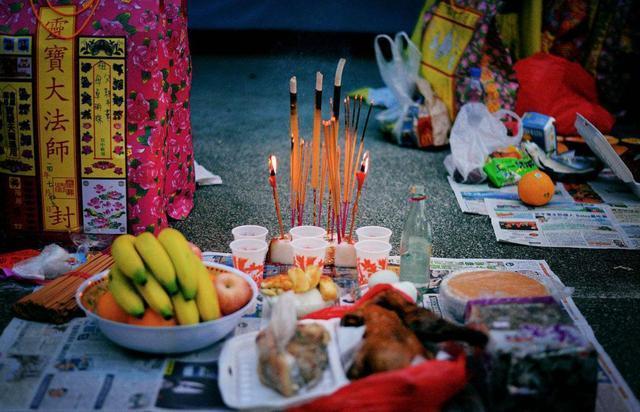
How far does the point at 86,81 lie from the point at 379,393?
5.28 feet

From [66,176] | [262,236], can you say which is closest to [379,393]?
[262,236]

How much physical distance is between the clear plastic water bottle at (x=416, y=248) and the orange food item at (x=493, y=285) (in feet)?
0.59

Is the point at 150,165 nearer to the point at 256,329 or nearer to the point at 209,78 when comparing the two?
the point at 256,329

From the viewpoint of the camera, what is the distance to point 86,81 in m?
2.42

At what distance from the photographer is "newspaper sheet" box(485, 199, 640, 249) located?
9.14 ft

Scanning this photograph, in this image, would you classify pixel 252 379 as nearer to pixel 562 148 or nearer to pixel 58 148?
pixel 58 148

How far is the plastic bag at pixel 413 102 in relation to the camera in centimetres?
393

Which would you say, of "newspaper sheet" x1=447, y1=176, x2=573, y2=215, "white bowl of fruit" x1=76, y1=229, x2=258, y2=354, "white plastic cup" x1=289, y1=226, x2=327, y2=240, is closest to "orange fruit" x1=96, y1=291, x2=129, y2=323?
"white bowl of fruit" x1=76, y1=229, x2=258, y2=354

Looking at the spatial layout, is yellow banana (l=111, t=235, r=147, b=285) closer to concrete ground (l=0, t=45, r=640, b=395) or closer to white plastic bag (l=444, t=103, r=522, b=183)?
concrete ground (l=0, t=45, r=640, b=395)

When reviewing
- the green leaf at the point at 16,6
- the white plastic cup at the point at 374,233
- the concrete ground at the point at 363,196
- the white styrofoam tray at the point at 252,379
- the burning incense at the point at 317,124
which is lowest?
the concrete ground at the point at 363,196

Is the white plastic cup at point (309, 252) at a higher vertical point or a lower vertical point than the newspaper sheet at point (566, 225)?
higher

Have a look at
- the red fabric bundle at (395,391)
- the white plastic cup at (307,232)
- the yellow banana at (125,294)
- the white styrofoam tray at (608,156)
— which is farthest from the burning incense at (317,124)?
the white styrofoam tray at (608,156)

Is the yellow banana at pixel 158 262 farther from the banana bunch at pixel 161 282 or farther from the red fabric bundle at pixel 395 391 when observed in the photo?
the red fabric bundle at pixel 395 391

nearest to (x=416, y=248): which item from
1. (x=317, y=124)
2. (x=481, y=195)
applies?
(x=317, y=124)
